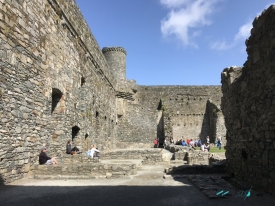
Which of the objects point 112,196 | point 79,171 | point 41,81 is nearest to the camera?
point 112,196

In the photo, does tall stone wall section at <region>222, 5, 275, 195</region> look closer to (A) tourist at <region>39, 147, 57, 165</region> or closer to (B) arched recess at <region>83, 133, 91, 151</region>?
(A) tourist at <region>39, 147, 57, 165</region>

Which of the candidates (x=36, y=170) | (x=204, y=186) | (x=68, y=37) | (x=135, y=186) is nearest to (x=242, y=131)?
(x=204, y=186)

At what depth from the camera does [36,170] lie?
7605 mm

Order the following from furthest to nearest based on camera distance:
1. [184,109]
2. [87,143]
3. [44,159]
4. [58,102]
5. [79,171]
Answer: [184,109]
[87,143]
[58,102]
[44,159]
[79,171]

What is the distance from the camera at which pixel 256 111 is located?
5641mm

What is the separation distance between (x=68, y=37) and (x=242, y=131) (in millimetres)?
7883

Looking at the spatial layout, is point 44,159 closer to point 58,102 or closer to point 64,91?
point 58,102

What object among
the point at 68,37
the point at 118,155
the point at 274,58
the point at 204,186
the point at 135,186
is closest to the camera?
the point at 274,58

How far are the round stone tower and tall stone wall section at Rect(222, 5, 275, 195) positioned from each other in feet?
86.0

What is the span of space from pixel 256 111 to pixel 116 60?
28.3 m

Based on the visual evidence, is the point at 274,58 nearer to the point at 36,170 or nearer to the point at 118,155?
the point at 36,170

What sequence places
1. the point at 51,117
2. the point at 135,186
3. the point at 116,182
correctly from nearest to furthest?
the point at 135,186
the point at 116,182
the point at 51,117

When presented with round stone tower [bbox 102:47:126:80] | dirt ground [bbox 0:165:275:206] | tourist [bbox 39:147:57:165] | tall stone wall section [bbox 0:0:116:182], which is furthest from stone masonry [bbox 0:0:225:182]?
round stone tower [bbox 102:47:126:80]

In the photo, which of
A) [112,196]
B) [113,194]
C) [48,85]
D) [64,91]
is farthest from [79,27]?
[112,196]
